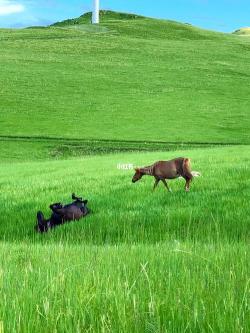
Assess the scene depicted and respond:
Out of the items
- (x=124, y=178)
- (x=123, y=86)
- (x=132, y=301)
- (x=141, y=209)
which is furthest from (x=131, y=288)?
(x=123, y=86)

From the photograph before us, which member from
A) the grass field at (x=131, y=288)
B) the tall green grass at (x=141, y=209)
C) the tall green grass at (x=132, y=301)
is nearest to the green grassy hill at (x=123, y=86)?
the tall green grass at (x=141, y=209)

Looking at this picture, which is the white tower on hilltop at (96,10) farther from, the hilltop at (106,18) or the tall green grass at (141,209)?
the tall green grass at (141,209)

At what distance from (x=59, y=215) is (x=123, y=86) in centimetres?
5291

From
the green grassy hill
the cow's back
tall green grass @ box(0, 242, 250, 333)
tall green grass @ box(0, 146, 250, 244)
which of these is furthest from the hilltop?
tall green grass @ box(0, 242, 250, 333)

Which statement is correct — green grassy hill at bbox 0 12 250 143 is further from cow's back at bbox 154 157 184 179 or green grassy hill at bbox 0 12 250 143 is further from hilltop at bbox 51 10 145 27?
cow's back at bbox 154 157 184 179

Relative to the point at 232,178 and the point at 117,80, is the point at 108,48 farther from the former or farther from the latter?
the point at 232,178

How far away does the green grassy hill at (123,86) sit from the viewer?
47.4m

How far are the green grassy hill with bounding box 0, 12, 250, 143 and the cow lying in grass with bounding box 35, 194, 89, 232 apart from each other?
1309 inches

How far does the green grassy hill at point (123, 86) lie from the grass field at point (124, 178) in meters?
0.22

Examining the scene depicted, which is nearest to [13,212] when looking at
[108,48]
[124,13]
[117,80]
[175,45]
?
[117,80]

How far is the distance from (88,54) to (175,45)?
53.0 ft

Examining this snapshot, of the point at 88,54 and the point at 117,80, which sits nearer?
the point at 117,80

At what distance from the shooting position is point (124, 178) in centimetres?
1642

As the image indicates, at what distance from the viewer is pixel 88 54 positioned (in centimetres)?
7925
